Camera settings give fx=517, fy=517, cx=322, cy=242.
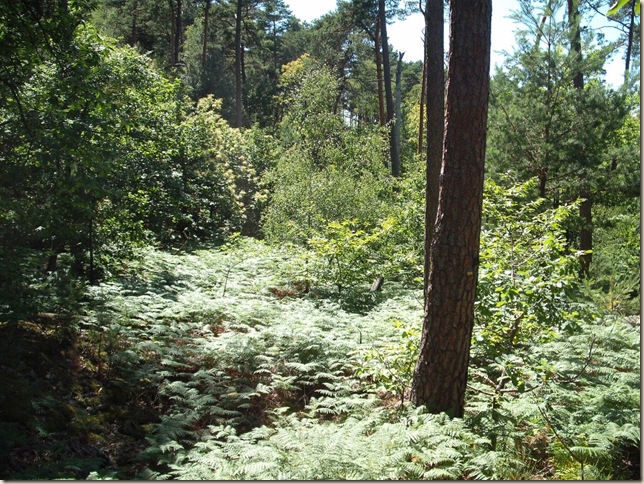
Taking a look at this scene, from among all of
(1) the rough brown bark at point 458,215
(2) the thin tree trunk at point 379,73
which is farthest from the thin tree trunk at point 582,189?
(2) the thin tree trunk at point 379,73

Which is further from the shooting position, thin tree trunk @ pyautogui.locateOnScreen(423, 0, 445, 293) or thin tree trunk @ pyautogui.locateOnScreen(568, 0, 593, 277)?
thin tree trunk @ pyautogui.locateOnScreen(568, 0, 593, 277)

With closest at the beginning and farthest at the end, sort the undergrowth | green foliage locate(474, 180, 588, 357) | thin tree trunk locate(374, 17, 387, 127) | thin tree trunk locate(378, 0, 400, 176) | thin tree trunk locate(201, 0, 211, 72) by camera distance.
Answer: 1. the undergrowth
2. green foliage locate(474, 180, 588, 357)
3. thin tree trunk locate(378, 0, 400, 176)
4. thin tree trunk locate(374, 17, 387, 127)
5. thin tree trunk locate(201, 0, 211, 72)

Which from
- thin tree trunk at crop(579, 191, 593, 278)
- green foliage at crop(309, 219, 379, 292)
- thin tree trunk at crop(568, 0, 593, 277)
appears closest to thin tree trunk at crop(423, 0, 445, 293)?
green foliage at crop(309, 219, 379, 292)

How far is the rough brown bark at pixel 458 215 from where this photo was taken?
15.1 ft

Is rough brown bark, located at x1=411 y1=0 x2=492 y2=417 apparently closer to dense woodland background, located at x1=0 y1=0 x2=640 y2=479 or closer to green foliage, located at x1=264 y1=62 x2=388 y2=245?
dense woodland background, located at x1=0 y1=0 x2=640 y2=479

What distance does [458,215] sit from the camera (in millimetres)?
4660

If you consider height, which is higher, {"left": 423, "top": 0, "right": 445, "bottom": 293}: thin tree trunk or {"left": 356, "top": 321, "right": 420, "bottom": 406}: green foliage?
{"left": 423, "top": 0, "right": 445, "bottom": 293}: thin tree trunk

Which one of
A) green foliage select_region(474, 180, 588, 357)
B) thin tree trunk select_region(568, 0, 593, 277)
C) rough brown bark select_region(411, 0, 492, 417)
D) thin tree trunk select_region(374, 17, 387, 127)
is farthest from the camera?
thin tree trunk select_region(374, 17, 387, 127)

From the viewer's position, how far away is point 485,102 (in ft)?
15.3

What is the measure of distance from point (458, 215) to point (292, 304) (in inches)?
197

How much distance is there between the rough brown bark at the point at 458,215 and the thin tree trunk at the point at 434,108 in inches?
114

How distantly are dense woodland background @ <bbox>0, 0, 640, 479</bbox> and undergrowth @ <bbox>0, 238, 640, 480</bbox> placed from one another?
0.03 m

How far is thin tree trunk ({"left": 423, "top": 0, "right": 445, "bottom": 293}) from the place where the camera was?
25.0ft

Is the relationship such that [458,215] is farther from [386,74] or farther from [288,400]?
[386,74]
